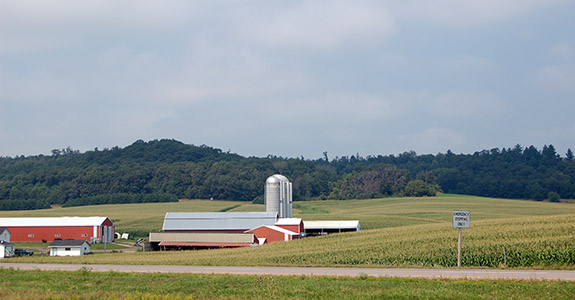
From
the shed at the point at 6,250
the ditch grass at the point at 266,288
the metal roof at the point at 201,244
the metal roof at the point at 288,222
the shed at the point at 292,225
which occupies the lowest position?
the metal roof at the point at 201,244

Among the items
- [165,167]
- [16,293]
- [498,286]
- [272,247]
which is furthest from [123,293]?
[165,167]

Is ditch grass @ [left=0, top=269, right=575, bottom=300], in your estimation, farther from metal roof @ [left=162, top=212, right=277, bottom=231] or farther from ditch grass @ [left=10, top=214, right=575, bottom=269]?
metal roof @ [left=162, top=212, right=277, bottom=231]

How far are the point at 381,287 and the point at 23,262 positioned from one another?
2541 centimetres

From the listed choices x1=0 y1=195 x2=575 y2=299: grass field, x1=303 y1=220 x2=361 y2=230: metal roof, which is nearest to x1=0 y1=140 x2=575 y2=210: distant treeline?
x1=303 y1=220 x2=361 y2=230: metal roof

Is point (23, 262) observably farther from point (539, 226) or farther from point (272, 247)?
point (539, 226)

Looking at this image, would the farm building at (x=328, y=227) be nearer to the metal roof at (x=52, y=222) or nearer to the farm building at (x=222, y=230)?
the farm building at (x=222, y=230)

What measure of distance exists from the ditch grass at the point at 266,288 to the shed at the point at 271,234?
31.9 metres

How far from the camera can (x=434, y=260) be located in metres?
30.9

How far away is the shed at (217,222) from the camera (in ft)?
201

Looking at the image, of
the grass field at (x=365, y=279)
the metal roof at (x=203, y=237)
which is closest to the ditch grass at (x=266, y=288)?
the grass field at (x=365, y=279)

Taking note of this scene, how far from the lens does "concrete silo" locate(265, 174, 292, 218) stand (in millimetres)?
69188

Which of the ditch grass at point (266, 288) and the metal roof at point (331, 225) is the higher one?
the ditch grass at point (266, 288)

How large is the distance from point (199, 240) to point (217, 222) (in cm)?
858

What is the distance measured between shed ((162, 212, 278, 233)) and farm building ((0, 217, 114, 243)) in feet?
29.8
